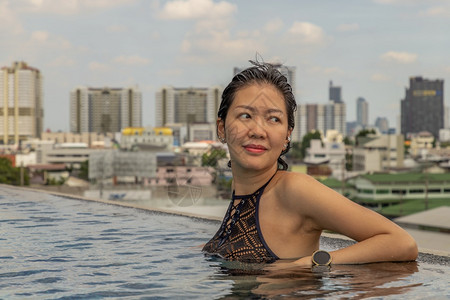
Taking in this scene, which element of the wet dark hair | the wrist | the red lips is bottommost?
the wrist

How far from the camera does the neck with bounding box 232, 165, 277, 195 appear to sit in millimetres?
4328

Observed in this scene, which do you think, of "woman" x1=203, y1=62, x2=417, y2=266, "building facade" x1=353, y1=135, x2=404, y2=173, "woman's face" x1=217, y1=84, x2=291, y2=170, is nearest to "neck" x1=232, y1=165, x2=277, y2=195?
"woman" x1=203, y1=62, x2=417, y2=266

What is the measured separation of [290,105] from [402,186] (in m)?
78.4

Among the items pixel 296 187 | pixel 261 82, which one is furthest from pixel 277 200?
pixel 261 82

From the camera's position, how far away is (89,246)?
6371 mm

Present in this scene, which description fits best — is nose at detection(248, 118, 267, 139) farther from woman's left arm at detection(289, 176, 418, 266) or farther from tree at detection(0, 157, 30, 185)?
tree at detection(0, 157, 30, 185)

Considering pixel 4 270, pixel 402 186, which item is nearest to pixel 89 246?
pixel 4 270

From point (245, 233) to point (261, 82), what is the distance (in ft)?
3.33

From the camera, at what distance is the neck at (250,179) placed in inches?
170

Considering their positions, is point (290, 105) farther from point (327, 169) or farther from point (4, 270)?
point (327, 169)

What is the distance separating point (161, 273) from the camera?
15.3 ft

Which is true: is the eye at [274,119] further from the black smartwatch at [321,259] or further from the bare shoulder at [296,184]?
the black smartwatch at [321,259]

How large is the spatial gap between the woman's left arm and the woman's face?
27 cm

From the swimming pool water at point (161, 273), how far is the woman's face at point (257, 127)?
2.36 ft
